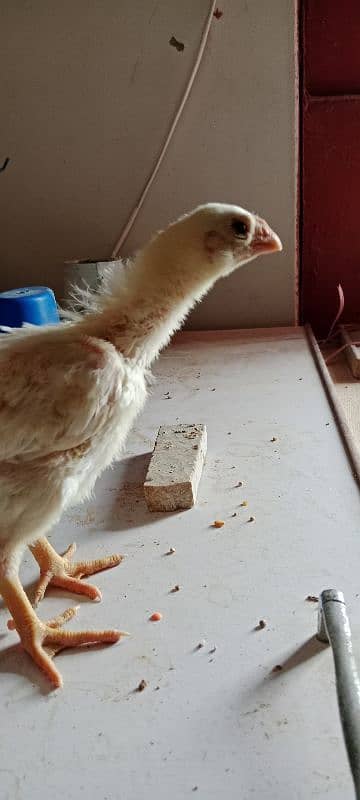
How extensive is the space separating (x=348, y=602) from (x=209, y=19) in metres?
2.41

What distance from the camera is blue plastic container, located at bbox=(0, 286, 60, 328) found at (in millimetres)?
2176

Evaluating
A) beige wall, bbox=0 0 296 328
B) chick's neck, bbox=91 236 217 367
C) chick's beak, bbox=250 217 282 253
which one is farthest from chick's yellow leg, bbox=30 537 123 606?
beige wall, bbox=0 0 296 328

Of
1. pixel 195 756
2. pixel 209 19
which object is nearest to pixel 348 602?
pixel 195 756

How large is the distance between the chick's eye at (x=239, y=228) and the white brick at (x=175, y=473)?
60 centimetres

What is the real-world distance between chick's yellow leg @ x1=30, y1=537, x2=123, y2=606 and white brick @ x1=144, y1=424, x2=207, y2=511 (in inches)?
8.2

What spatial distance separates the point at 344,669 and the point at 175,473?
738mm

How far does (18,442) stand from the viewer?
3.46 ft

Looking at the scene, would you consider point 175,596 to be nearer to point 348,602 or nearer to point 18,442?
point 348,602

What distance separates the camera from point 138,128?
2.74m

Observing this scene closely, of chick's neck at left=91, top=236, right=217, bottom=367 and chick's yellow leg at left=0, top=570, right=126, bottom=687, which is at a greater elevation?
chick's neck at left=91, top=236, right=217, bottom=367

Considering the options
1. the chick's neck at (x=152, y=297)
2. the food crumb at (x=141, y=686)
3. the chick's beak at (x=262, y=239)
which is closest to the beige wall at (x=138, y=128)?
the chick's beak at (x=262, y=239)

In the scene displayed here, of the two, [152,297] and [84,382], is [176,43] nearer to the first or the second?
[152,297]

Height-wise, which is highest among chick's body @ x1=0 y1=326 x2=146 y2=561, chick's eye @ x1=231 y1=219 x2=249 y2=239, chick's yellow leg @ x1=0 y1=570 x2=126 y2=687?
chick's eye @ x1=231 y1=219 x2=249 y2=239

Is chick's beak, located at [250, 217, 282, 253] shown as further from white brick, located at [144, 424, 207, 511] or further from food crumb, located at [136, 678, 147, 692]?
food crumb, located at [136, 678, 147, 692]
